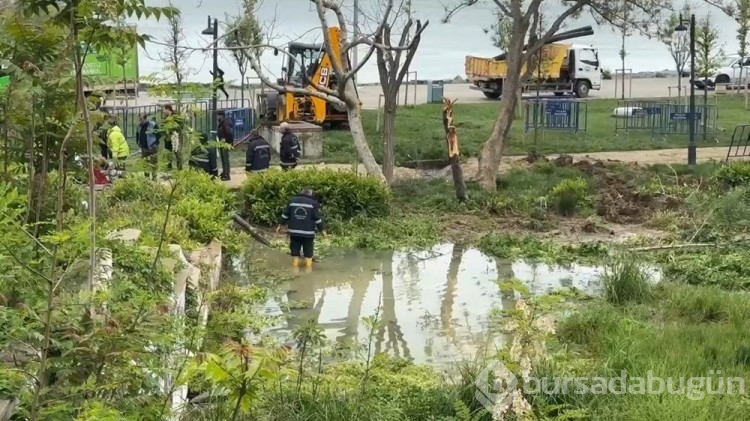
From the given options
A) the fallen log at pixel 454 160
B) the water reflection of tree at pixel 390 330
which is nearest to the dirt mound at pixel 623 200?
the fallen log at pixel 454 160

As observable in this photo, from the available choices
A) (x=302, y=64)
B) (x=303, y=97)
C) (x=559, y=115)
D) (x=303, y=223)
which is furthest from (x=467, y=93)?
(x=303, y=223)

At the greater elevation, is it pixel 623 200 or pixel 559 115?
pixel 559 115

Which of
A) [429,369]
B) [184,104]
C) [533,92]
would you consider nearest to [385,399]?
[429,369]

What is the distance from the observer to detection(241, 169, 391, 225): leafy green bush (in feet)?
49.9

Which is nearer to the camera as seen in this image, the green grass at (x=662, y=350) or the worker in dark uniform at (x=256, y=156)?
the green grass at (x=662, y=350)

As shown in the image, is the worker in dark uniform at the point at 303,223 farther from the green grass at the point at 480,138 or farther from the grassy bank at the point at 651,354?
the green grass at the point at 480,138

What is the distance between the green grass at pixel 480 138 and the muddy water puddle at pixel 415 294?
9.23 m

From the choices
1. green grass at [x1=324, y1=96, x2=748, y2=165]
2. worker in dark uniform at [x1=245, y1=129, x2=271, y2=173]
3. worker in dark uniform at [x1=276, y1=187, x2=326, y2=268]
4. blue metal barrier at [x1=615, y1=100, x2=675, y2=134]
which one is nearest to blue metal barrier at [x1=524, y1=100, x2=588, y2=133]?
green grass at [x1=324, y1=96, x2=748, y2=165]

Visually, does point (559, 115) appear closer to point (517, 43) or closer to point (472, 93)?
point (517, 43)

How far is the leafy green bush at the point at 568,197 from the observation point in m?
16.2

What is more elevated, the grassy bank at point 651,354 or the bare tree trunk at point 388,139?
the bare tree trunk at point 388,139

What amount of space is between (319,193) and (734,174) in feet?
27.2

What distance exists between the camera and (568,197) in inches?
635

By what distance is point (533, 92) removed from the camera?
145 ft
